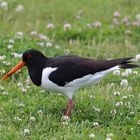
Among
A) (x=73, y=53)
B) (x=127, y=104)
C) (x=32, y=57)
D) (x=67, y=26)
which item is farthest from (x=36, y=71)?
(x=67, y=26)

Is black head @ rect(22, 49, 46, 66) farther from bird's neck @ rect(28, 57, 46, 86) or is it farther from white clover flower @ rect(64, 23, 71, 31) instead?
white clover flower @ rect(64, 23, 71, 31)

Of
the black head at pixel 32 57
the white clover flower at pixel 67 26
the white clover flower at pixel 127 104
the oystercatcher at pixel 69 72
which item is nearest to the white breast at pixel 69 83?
the oystercatcher at pixel 69 72

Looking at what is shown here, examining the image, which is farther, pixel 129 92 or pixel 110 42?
pixel 110 42

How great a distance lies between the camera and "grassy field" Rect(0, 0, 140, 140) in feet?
24.5

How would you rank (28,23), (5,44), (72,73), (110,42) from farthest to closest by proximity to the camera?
1. (28,23)
2. (110,42)
3. (5,44)
4. (72,73)

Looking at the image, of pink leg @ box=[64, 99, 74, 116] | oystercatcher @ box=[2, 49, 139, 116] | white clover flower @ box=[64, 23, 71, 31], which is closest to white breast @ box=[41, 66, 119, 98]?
oystercatcher @ box=[2, 49, 139, 116]

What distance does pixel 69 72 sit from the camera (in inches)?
309

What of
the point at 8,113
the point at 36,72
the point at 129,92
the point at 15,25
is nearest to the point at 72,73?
the point at 36,72

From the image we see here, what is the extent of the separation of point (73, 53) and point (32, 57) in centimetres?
333

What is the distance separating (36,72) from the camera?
799cm

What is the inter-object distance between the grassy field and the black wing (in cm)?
58

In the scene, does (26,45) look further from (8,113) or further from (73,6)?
(73,6)

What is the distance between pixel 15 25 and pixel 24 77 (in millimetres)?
3601

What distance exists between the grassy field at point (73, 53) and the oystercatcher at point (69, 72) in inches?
16.8
